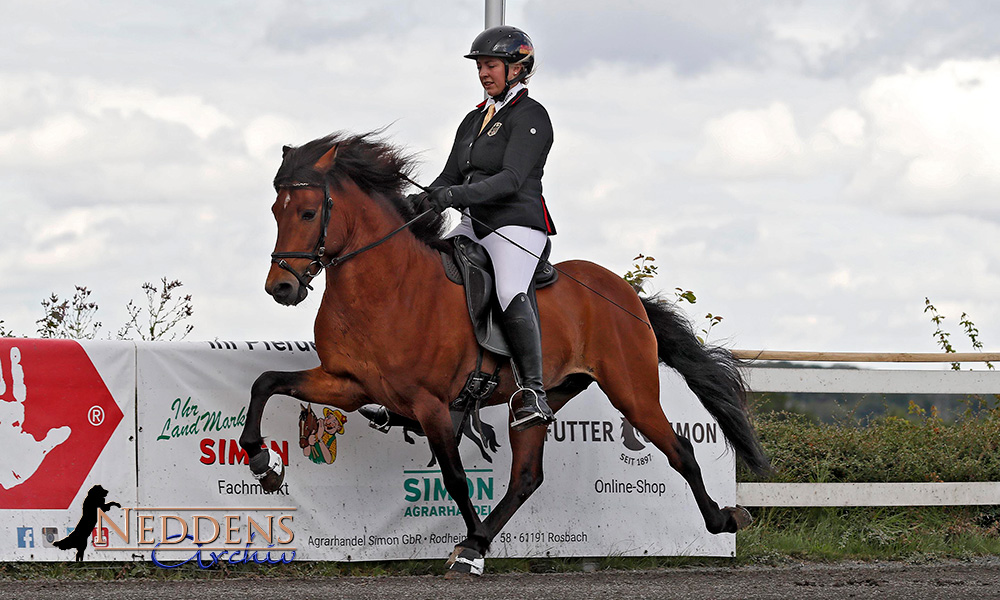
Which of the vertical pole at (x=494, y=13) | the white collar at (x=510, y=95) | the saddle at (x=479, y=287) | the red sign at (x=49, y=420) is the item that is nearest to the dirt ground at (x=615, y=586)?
the red sign at (x=49, y=420)

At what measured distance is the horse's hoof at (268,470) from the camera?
629 cm

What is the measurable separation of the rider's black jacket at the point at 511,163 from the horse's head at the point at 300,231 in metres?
0.85

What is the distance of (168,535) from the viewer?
6664 mm

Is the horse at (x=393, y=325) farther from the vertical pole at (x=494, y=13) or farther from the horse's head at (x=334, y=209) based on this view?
the vertical pole at (x=494, y=13)

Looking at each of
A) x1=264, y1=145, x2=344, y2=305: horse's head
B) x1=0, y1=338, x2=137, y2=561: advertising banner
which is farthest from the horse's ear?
x1=0, y1=338, x2=137, y2=561: advertising banner

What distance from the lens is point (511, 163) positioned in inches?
262

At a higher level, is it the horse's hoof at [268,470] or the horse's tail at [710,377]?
the horse's tail at [710,377]

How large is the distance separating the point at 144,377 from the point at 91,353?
0.34 m

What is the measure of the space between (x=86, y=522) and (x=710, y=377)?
13.5ft

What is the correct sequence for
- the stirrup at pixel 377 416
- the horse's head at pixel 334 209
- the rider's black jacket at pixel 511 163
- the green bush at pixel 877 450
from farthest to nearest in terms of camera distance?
the green bush at pixel 877 450, the stirrup at pixel 377 416, the rider's black jacket at pixel 511 163, the horse's head at pixel 334 209

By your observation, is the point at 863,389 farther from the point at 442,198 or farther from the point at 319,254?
the point at 319,254

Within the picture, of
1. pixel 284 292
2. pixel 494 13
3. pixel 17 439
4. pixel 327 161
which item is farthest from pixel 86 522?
pixel 494 13

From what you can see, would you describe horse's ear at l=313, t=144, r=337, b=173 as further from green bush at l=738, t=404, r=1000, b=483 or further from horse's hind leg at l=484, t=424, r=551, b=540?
green bush at l=738, t=404, r=1000, b=483

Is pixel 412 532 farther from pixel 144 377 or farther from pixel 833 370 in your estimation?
pixel 833 370
